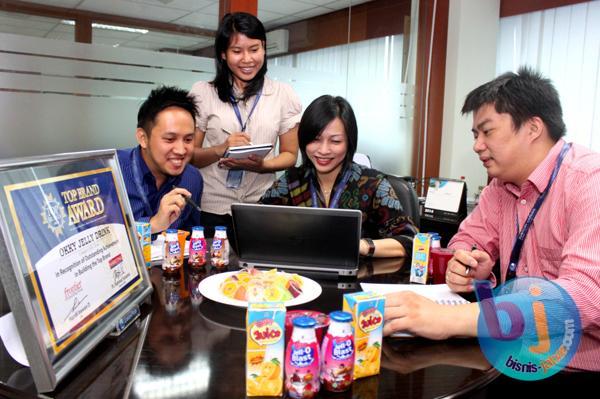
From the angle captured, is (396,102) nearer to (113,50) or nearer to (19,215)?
(113,50)

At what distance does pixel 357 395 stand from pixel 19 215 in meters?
0.62

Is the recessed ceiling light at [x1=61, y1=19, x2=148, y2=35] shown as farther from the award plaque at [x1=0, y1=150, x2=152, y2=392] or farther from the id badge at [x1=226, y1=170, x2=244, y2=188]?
the award plaque at [x1=0, y1=150, x2=152, y2=392]

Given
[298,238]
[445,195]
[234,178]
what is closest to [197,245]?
[298,238]

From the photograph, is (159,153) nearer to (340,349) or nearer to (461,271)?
(461,271)

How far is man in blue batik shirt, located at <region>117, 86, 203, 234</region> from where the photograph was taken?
6.19ft

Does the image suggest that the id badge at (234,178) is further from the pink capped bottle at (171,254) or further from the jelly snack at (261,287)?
the jelly snack at (261,287)

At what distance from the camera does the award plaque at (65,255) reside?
73 centimetres

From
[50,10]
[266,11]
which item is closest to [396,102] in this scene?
[266,11]

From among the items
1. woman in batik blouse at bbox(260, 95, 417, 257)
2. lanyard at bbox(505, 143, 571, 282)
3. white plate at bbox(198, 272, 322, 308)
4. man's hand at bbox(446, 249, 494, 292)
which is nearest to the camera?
white plate at bbox(198, 272, 322, 308)

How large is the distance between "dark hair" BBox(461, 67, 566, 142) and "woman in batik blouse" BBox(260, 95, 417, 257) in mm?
540

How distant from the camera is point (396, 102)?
4.36 meters

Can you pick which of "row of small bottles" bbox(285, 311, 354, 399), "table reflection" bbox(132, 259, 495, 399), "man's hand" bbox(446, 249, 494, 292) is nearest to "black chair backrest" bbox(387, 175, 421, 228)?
"man's hand" bbox(446, 249, 494, 292)

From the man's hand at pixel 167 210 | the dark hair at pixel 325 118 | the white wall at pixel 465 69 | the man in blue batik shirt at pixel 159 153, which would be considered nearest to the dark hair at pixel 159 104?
the man in blue batik shirt at pixel 159 153

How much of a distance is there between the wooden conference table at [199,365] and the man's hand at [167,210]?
2.02 ft
